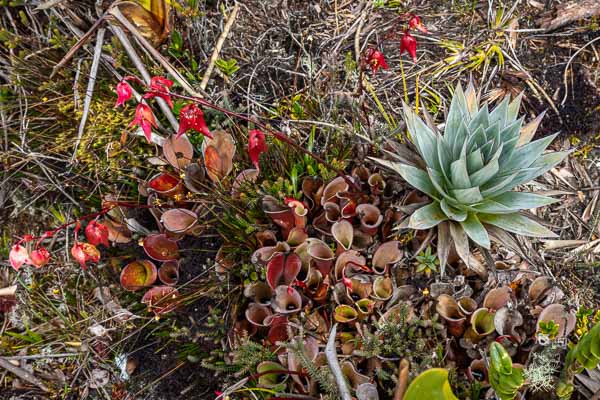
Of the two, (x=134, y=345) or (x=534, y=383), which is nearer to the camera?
(x=534, y=383)

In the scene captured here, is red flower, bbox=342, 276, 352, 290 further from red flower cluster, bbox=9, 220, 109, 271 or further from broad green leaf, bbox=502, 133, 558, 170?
red flower cluster, bbox=9, 220, 109, 271

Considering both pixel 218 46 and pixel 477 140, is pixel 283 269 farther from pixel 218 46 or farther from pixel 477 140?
pixel 218 46

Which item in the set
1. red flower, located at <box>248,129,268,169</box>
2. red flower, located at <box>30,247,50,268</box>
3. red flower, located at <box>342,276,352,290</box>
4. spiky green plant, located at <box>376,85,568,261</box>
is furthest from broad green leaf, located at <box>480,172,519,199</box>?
red flower, located at <box>30,247,50,268</box>

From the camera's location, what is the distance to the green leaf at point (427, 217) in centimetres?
189

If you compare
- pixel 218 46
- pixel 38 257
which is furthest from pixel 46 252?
pixel 218 46

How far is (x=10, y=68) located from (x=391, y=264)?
2.37 m

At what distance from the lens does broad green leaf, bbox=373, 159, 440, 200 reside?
196 centimetres

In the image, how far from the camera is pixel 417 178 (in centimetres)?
202

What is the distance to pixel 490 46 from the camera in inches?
109

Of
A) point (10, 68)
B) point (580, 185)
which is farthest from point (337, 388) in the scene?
point (10, 68)

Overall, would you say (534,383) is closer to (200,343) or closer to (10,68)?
(200,343)

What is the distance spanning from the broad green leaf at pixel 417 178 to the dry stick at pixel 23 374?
1911 millimetres

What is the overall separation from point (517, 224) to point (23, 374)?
2.34 metres

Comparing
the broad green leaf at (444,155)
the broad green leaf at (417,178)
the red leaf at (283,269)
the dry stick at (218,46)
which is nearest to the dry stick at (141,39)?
the dry stick at (218,46)
